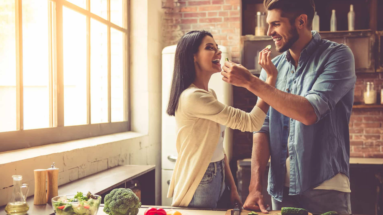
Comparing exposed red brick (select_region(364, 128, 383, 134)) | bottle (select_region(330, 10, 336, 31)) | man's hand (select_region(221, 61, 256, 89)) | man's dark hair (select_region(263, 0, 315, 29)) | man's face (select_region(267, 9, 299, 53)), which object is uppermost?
bottle (select_region(330, 10, 336, 31))

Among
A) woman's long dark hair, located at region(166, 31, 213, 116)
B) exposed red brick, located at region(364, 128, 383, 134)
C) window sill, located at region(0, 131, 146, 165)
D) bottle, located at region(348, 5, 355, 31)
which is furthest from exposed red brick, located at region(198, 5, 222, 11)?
woman's long dark hair, located at region(166, 31, 213, 116)

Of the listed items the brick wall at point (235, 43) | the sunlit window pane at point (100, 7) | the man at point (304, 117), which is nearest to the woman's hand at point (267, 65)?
the man at point (304, 117)

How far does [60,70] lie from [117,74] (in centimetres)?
114

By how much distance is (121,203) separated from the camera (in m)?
1.29

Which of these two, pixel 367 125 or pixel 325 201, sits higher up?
pixel 367 125

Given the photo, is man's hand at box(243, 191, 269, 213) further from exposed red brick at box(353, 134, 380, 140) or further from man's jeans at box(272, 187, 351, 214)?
exposed red brick at box(353, 134, 380, 140)

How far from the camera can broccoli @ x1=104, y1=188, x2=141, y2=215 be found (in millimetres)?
1287

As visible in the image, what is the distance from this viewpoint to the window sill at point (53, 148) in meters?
1.93

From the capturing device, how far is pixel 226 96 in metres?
3.76

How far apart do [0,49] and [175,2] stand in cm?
265

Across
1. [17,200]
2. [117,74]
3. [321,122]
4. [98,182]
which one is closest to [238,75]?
[321,122]

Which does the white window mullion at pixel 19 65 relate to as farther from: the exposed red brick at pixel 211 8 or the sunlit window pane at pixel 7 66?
the exposed red brick at pixel 211 8

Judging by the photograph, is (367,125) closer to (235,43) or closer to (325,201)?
(235,43)

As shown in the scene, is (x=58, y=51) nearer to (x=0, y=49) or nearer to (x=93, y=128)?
(x=0, y=49)
